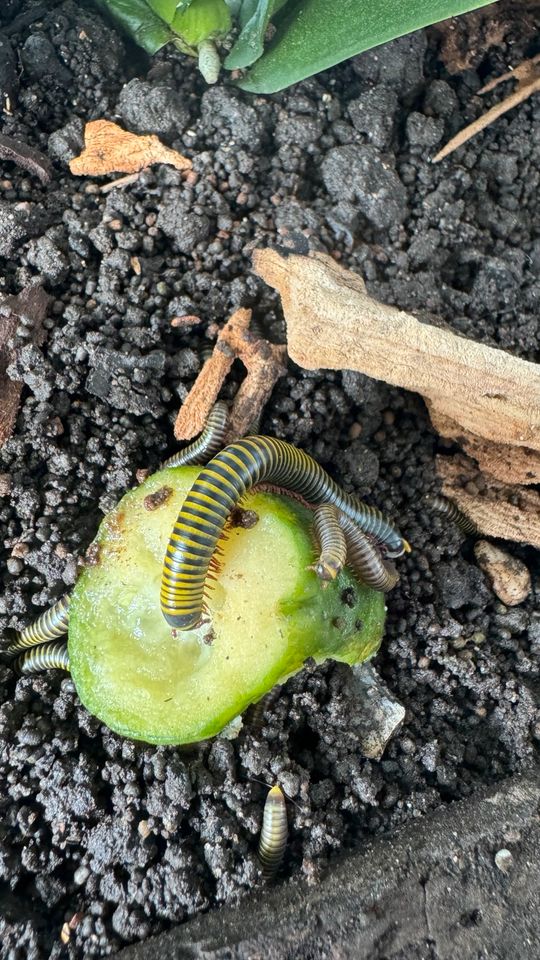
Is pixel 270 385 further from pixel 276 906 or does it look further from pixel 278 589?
pixel 276 906

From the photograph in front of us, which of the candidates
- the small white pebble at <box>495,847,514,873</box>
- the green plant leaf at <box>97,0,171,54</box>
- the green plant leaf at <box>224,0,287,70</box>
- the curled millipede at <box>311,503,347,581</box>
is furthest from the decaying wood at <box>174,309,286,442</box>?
the small white pebble at <box>495,847,514,873</box>

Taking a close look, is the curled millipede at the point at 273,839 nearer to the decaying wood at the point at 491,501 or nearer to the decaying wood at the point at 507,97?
the decaying wood at the point at 491,501

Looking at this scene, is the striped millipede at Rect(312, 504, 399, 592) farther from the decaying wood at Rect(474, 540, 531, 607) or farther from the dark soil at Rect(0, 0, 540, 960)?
the decaying wood at Rect(474, 540, 531, 607)

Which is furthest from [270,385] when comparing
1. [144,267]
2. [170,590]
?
[170,590]

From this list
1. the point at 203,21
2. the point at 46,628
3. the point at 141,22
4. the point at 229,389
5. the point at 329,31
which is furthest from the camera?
Result: the point at 141,22

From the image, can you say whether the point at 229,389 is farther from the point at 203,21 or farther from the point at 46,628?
the point at 203,21

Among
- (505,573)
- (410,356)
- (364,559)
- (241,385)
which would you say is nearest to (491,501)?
(505,573)
